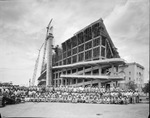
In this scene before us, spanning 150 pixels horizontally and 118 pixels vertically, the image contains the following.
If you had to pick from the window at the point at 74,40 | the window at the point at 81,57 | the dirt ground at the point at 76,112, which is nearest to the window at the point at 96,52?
the window at the point at 81,57

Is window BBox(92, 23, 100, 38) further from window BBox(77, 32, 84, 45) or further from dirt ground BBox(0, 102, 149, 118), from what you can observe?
dirt ground BBox(0, 102, 149, 118)

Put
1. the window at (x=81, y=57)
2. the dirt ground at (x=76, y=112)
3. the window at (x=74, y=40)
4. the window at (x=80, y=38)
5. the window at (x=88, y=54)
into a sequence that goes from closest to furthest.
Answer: the dirt ground at (x=76, y=112)
the window at (x=88, y=54)
the window at (x=80, y=38)
the window at (x=81, y=57)
the window at (x=74, y=40)

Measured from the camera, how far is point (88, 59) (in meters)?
34.6

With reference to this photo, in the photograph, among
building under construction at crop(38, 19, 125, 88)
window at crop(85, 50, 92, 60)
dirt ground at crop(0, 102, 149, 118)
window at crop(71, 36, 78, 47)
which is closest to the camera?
dirt ground at crop(0, 102, 149, 118)

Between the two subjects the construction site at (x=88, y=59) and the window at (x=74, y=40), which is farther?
the window at (x=74, y=40)

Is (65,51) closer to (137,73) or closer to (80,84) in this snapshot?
(80,84)

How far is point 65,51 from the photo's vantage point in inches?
1692

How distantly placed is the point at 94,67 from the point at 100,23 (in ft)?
25.7

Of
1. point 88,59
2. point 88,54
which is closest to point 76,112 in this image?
point 88,59

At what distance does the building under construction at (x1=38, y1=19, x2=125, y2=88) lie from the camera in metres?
28.7

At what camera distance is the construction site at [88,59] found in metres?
28.7

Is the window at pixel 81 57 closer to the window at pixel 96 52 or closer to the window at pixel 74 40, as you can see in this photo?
the window at pixel 74 40

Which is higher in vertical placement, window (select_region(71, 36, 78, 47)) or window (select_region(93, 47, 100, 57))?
window (select_region(71, 36, 78, 47))

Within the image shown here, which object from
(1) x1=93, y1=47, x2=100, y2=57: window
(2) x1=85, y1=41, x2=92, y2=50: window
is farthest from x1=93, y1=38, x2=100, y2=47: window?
(2) x1=85, y1=41, x2=92, y2=50: window
